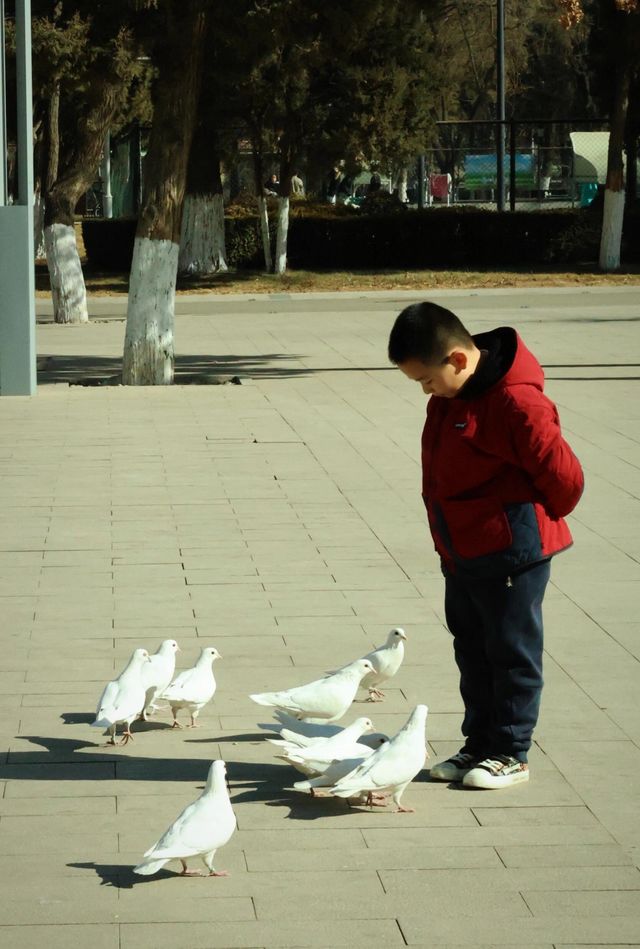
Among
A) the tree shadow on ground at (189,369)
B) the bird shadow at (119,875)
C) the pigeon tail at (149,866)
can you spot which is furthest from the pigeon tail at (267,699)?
the tree shadow on ground at (189,369)

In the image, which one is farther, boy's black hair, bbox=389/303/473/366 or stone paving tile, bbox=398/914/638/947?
boy's black hair, bbox=389/303/473/366

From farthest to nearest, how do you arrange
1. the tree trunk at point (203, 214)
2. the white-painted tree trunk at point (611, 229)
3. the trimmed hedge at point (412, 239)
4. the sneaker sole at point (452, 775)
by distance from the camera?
1. the trimmed hedge at point (412, 239)
2. the tree trunk at point (203, 214)
3. the white-painted tree trunk at point (611, 229)
4. the sneaker sole at point (452, 775)

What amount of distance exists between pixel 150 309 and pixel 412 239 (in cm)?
1899

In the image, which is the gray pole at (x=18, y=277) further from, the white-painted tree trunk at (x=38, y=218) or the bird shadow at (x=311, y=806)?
the white-painted tree trunk at (x=38, y=218)

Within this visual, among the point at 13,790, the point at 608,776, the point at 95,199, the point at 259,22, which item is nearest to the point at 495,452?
the point at 608,776

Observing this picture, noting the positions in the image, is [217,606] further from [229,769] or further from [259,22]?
[259,22]

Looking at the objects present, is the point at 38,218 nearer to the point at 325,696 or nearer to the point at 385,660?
the point at 385,660

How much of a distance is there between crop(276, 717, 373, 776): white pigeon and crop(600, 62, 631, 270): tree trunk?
89.7 feet

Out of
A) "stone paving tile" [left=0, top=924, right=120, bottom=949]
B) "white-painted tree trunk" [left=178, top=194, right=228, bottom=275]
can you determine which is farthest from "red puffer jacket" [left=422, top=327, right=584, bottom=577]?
"white-painted tree trunk" [left=178, top=194, right=228, bottom=275]

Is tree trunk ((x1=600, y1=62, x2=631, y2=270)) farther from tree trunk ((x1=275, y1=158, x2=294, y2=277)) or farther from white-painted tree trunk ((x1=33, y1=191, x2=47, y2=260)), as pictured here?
white-painted tree trunk ((x1=33, y1=191, x2=47, y2=260))

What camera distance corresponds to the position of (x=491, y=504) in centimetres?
457

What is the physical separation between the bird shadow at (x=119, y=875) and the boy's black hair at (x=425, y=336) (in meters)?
1.54

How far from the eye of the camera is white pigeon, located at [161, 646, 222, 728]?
5266 mm

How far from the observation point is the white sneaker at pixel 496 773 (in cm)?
474
